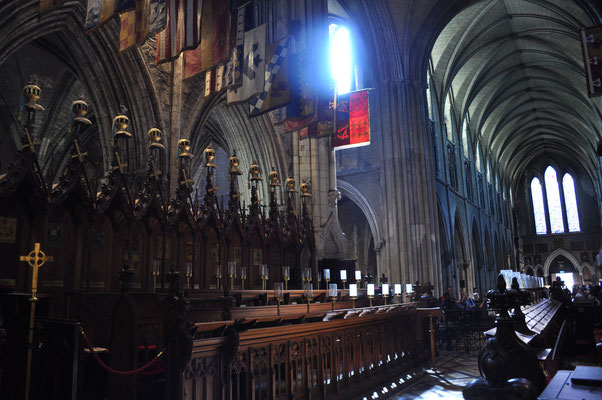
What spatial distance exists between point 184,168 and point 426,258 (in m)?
10.2

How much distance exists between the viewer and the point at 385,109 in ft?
58.0

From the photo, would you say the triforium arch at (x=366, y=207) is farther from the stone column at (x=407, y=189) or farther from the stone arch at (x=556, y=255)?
the stone arch at (x=556, y=255)

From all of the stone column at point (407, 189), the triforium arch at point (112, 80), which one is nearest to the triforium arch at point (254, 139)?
the triforium arch at point (112, 80)

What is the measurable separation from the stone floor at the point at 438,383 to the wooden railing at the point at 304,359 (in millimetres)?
220

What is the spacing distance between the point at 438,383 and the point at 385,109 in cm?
1317

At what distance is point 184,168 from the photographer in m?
9.35

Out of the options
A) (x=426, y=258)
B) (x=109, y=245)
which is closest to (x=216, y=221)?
(x=109, y=245)

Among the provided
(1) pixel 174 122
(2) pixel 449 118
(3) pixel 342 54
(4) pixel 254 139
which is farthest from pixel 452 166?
(1) pixel 174 122

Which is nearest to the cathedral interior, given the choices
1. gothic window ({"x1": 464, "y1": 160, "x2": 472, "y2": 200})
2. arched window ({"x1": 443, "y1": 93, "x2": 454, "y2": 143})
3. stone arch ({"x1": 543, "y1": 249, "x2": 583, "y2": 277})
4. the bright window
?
arched window ({"x1": 443, "y1": 93, "x2": 454, "y2": 143})

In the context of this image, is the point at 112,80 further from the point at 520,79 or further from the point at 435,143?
the point at 520,79

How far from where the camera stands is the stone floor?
532 centimetres

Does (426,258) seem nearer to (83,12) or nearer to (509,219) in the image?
(83,12)

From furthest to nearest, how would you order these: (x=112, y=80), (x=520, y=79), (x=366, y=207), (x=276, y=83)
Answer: (x=520, y=79) < (x=366, y=207) < (x=112, y=80) < (x=276, y=83)

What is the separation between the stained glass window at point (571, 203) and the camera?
4234 cm
